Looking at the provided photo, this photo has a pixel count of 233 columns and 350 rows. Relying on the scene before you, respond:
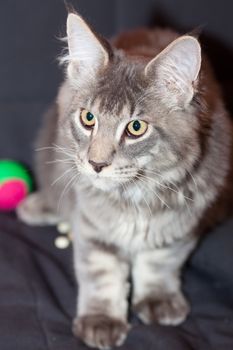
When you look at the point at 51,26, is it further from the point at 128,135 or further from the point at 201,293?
the point at 201,293

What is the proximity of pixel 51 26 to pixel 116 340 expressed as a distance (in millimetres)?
1154

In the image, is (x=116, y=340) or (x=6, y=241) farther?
(x=6, y=241)

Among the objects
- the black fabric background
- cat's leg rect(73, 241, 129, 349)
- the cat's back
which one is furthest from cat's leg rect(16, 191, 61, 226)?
the cat's back

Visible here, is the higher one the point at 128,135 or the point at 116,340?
the point at 128,135

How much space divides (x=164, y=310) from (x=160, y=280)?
10 centimetres

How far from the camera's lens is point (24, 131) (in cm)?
217

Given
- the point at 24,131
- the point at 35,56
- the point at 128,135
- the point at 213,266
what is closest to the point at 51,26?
the point at 35,56

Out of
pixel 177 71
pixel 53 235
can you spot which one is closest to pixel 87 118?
pixel 177 71

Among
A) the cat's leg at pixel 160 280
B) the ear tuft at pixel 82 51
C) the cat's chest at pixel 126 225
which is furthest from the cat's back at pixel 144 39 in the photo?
the cat's leg at pixel 160 280

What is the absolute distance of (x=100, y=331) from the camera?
1.52m

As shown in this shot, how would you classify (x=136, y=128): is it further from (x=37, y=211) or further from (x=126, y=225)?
(x=37, y=211)

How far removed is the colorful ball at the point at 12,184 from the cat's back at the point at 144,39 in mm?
577

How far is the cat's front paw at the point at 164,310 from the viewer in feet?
5.26

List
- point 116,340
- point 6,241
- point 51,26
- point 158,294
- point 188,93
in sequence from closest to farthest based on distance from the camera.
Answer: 1. point 188,93
2. point 116,340
3. point 158,294
4. point 6,241
5. point 51,26
